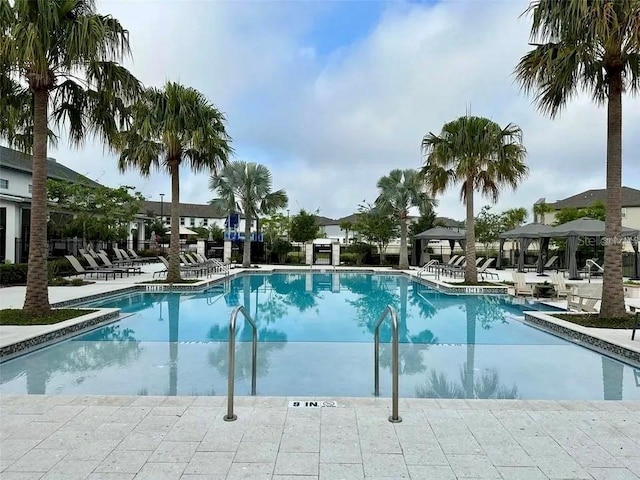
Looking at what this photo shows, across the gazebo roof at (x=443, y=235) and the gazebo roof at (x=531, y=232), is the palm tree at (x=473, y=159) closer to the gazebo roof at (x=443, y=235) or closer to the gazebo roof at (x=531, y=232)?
the gazebo roof at (x=531, y=232)

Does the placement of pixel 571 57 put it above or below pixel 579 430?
above

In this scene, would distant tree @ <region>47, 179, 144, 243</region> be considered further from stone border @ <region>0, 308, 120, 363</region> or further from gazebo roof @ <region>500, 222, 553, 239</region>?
gazebo roof @ <region>500, 222, 553, 239</region>

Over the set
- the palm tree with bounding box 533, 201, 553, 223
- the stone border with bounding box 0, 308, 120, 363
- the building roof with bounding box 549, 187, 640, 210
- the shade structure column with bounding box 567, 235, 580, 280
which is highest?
the building roof with bounding box 549, 187, 640, 210

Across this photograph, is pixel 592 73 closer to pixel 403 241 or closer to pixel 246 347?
pixel 246 347

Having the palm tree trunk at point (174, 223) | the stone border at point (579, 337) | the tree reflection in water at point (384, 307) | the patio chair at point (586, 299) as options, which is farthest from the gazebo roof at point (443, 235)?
the stone border at point (579, 337)

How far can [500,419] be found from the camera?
3920 mm

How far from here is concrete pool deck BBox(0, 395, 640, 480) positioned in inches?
119

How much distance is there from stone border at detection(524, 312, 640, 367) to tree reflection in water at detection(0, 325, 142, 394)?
7.45 m

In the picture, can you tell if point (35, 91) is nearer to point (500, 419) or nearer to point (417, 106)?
point (500, 419)

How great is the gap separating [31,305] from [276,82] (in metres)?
11.5

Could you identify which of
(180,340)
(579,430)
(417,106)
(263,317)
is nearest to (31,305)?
(180,340)

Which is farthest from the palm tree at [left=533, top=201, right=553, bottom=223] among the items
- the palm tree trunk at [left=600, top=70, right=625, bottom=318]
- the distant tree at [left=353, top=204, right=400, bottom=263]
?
the palm tree trunk at [left=600, top=70, right=625, bottom=318]

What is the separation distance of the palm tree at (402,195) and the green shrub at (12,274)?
1802 centimetres

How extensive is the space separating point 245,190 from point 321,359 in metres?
19.6
